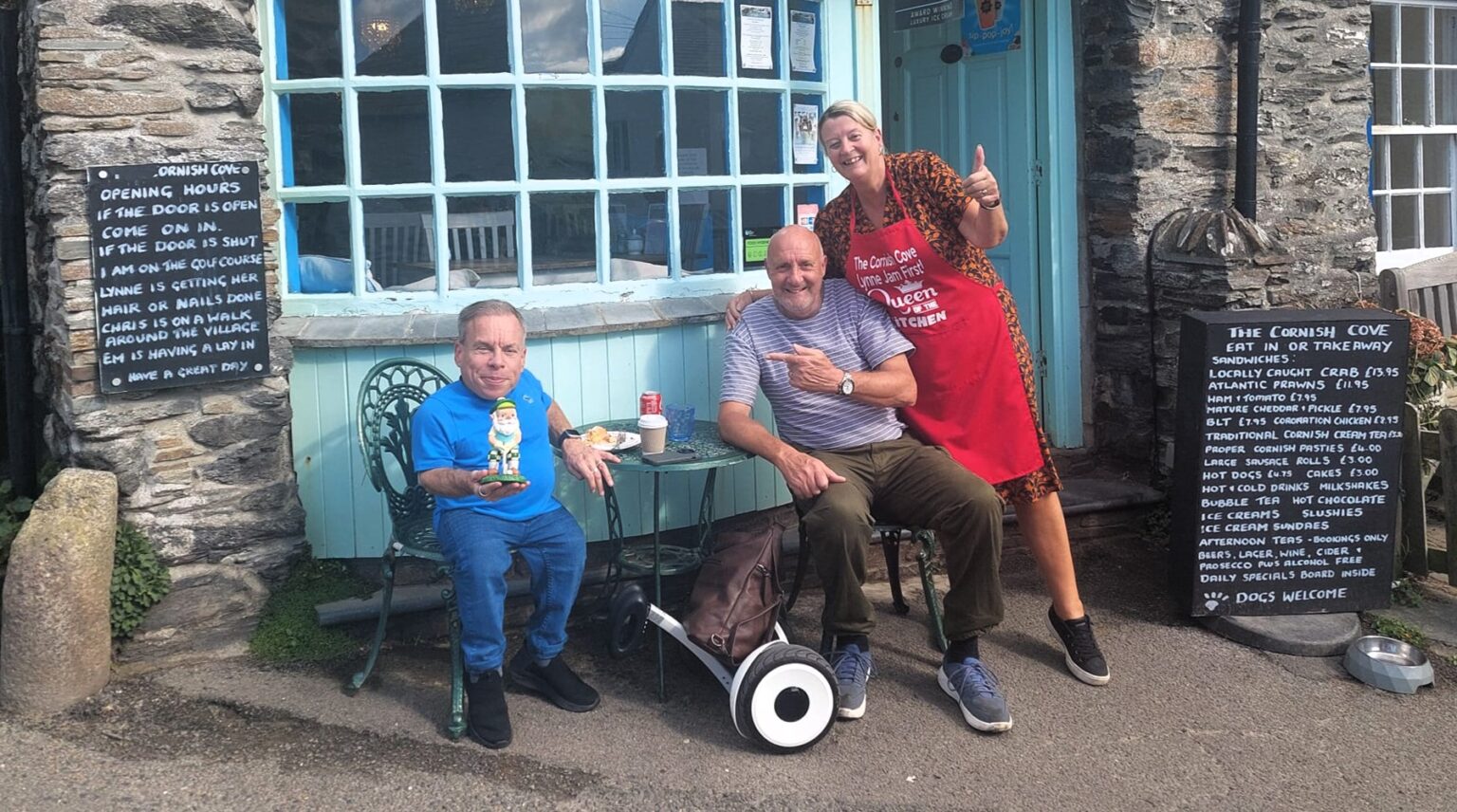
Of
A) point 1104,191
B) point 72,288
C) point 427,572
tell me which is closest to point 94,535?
point 72,288

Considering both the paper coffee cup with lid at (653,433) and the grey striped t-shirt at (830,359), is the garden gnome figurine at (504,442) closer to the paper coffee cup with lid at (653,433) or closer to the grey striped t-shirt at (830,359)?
→ the paper coffee cup with lid at (653,433)

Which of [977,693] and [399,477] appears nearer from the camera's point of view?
[977,693]

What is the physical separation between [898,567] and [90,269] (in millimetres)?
2964

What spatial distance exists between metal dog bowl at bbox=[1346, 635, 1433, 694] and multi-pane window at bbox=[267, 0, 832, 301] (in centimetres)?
261

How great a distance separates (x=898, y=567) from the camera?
16.5ft

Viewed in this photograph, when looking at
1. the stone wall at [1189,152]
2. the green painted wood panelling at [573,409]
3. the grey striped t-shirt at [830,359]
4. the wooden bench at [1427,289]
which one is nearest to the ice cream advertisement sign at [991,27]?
the stone wall at [1189,152]

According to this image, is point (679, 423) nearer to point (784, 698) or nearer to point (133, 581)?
point (784, 698)

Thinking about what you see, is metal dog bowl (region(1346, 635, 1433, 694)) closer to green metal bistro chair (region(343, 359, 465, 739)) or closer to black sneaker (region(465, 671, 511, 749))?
black sneaker (region(465, 671, 511, 749))

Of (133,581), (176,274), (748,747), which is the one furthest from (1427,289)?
(133,581)

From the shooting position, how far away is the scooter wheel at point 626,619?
13.4ft

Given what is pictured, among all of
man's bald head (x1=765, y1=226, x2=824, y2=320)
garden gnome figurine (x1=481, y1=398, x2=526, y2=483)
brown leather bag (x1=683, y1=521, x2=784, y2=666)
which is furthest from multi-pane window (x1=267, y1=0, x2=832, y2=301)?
brown leather bag (x1=683, y1=521, x2=784, y2=666)

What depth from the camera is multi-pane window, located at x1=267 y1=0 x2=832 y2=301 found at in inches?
179

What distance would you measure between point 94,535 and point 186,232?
3.26ft

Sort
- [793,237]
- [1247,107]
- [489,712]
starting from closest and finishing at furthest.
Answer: [489,712]
[793,237]
[1247,107]
